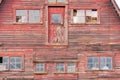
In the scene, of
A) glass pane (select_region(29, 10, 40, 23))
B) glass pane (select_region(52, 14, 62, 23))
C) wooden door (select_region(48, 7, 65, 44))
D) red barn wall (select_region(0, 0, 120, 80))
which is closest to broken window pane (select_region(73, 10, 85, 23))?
red barn wall (select_region(0, 0, 120, 80))

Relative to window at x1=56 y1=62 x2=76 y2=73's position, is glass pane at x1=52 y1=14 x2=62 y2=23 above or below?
above

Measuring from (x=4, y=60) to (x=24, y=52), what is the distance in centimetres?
197

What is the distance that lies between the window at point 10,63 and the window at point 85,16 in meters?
6.39

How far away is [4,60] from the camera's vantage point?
39688 millimetres

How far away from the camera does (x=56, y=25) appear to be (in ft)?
132

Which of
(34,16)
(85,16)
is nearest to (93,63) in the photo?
(85,16)

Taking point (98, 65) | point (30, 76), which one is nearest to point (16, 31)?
point (30, 76)

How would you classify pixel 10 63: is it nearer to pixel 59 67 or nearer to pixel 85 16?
pixel 59 67

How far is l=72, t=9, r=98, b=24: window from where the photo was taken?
40.2m

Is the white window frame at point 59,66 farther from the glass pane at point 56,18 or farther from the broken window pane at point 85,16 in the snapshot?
the broken window pane at point 85,16

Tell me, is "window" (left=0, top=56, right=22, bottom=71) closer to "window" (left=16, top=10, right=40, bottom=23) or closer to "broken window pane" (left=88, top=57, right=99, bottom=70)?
"window" (left=16, top=10, right=40, bottom=23)

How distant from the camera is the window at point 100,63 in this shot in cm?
3962

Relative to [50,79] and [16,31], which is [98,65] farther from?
[16,31]

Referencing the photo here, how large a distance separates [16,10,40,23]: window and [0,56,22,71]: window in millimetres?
3594
